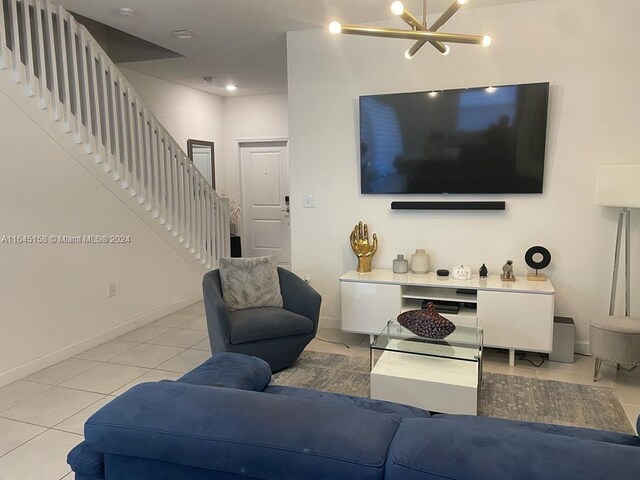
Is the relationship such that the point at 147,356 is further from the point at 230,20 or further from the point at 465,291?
the point at 230,20

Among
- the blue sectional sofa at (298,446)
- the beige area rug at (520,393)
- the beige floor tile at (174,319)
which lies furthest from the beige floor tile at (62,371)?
the blue sectional sofa at (298,446)

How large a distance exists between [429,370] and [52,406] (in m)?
2.39

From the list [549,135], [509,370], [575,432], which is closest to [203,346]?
[509,370]

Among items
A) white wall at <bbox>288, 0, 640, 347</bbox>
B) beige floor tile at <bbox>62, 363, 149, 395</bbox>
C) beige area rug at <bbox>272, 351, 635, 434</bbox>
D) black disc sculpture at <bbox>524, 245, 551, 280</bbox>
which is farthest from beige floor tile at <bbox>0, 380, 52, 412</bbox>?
black disc sculpture at <bbox>524, 245, 551, 280</bbox>

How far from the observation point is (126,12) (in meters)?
3.87

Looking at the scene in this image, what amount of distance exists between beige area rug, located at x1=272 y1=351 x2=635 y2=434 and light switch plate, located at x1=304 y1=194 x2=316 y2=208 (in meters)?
1.48

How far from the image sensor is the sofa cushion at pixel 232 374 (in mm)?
2084

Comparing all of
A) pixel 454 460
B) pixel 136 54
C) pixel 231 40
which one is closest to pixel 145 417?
pixel 454 460

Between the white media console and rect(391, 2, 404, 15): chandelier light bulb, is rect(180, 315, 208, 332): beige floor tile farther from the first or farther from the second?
rect(391, 2, 404, 15): chandelier light bulb

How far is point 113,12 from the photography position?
3.88 metres

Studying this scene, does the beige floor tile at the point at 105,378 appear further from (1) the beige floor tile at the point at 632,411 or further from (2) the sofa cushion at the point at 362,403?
(1) the beige floor tile at the point at 632,411

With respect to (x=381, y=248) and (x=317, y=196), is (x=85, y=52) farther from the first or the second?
(x=381, y=248)

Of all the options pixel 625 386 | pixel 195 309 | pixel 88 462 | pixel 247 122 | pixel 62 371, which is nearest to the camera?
pixel 88 462

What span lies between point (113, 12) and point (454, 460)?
413cm
